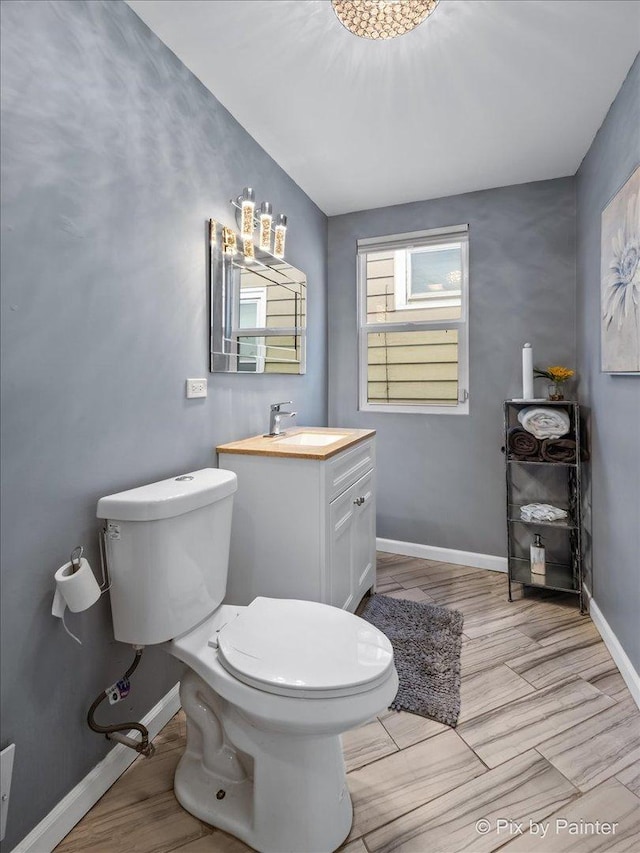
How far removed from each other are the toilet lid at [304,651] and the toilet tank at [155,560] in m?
0.16

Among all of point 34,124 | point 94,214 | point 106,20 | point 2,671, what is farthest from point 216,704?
point 106,20

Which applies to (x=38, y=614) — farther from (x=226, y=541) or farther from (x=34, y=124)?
(x=34, y=124)

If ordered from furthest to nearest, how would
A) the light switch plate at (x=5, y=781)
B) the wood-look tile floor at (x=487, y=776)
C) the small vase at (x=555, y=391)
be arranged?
the small vase at (x=555, y=391) → the wood-look tile floor at (x=487, y=776) → the light switch plate at (x=5, y=781)

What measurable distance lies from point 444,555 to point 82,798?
225 centimetres

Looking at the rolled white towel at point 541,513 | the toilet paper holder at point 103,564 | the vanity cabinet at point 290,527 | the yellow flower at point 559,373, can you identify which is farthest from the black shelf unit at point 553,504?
the toilet paper holder at point 103,564

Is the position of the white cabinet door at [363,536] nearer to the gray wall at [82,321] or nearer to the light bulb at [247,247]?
the gray wall at [82,321]

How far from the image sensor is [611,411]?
192cm

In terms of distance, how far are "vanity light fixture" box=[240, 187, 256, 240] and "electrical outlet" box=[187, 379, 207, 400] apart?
0.73 metres

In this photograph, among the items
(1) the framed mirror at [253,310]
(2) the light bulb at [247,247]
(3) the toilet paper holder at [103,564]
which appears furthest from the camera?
(2) the light bulb at [247,247]

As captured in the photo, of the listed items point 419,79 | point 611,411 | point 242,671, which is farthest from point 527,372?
point 242,671

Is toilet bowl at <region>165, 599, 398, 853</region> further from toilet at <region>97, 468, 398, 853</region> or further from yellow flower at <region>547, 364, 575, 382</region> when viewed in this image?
yellow flower at <region>547, 364, 575, 382</region>

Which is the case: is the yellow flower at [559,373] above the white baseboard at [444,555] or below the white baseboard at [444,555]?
above

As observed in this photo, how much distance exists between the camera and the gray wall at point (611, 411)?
167cm

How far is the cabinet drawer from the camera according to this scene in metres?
1.71
